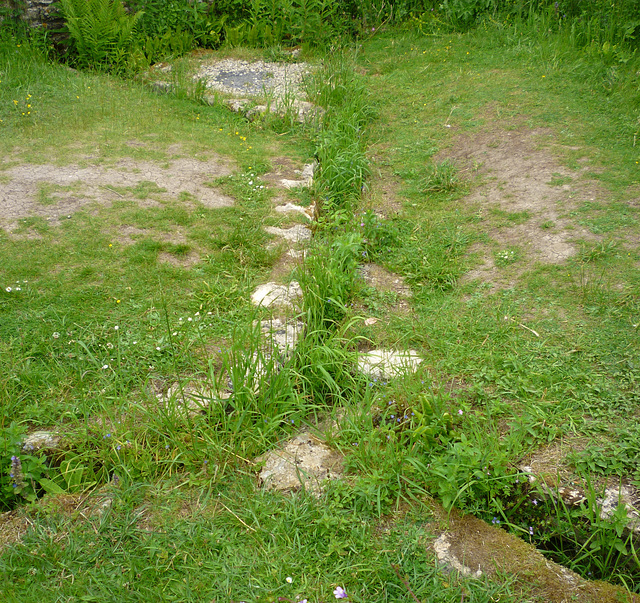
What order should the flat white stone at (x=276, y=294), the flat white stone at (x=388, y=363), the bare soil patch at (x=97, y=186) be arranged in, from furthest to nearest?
the bare soil patch at (x=97, y=186), the flat white stone at (x=276, y=294), the flat white stone at (x=388, y=363)

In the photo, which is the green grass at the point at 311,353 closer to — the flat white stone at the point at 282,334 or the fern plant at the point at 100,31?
the flat white stone at the point at 282,334

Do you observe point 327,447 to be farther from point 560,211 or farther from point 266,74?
point 266,74

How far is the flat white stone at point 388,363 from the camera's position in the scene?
10.9ft

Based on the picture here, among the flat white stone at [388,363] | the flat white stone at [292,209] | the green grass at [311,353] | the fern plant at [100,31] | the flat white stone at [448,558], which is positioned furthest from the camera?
the fern plant at [100,31]

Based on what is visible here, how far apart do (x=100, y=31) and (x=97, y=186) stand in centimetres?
328

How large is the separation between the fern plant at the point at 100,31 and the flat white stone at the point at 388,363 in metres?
5.74

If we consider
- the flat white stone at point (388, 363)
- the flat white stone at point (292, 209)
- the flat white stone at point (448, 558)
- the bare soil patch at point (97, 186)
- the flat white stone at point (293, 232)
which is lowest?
the flat white stone at point (448, 558)

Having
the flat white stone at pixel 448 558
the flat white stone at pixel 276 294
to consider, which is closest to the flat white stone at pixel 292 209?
the flat white stone at pixel 276 294

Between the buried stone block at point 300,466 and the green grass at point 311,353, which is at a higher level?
the green grass at point 311,353

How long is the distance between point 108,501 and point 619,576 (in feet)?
7.56

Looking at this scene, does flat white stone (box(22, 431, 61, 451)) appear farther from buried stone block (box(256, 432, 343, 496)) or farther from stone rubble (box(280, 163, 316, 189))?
stone rubble (box(280, 163, 316, 189))

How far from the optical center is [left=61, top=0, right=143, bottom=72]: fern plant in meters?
7.04

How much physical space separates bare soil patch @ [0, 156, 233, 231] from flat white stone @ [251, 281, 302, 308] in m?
1.27

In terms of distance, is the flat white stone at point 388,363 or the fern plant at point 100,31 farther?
the fern plant at point 100,31
